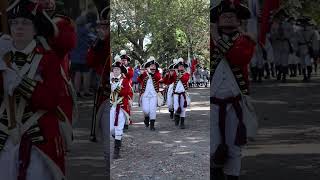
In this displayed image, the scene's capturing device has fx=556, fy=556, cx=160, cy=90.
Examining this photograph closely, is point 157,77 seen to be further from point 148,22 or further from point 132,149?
point 148,22

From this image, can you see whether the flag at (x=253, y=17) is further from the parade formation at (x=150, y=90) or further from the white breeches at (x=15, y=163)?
the parade formation at (x=150, y=90)

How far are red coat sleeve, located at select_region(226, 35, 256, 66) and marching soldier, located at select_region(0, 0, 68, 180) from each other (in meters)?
1.24

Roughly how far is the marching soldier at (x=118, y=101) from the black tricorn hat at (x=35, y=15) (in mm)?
6456

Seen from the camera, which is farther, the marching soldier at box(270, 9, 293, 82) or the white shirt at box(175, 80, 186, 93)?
the white shirt at box(175, 80, 186, 93)

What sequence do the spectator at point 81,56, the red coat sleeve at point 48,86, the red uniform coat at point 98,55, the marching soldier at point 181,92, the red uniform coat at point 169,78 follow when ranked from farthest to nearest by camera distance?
the red uniform coat at point 169,78 → the marching soldier at point 181,92 → the red uniform coat at point 98,55 → the spectator at point 81,56 → the red coat sleeve at point 48,86

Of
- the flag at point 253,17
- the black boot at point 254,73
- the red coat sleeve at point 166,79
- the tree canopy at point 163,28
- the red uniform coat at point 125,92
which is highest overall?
the tree canopy at point 163,28

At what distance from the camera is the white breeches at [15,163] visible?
12.4 feet

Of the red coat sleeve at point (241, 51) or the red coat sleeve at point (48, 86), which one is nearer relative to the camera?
the red coat sleeve at point (48, 86)

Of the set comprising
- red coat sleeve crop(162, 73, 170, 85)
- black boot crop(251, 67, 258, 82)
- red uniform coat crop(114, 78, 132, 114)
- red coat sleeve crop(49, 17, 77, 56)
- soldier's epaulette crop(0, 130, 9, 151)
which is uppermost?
red coat sleeve crop(49, 17, 77, 56)

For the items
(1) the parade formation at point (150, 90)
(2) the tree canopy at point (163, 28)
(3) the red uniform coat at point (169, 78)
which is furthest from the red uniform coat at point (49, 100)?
(2) the tree canopy at point (163, 28)

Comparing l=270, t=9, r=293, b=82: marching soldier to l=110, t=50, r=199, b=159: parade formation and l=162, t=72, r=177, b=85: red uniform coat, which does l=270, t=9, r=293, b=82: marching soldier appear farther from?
l=162, t=72, r=177, b=85: red uniform coat

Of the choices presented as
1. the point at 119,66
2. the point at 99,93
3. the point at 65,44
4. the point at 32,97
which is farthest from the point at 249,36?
the point at 119,66

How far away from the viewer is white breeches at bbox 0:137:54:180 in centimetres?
377

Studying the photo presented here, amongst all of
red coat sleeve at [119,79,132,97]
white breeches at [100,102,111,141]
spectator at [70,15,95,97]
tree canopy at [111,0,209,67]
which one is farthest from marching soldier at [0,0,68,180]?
tree canopy at [111,0,209,67]
